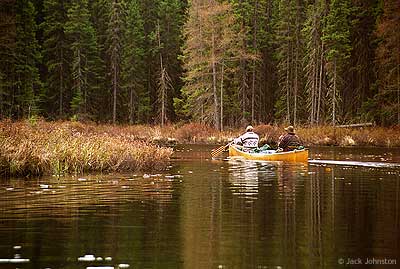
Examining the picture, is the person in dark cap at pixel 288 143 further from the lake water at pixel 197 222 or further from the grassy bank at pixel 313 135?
the grassy bank at pixel 313 135

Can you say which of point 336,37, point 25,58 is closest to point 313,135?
point 336,37

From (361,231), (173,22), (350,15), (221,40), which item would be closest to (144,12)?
(173,22)

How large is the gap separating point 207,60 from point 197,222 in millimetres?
45257

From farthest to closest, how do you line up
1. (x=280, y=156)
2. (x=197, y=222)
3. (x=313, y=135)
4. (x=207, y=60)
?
(x=207, y=60), (x=313, y=135), (x=280, y=156), (x=197, y=222)

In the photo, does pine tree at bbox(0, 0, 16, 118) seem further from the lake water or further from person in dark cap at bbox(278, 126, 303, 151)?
the lake water

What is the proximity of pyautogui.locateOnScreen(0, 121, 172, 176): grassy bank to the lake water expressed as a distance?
115cm

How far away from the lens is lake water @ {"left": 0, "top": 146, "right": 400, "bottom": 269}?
8758 millimetres

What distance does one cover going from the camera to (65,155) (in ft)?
70.1

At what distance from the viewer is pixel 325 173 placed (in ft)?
77.9

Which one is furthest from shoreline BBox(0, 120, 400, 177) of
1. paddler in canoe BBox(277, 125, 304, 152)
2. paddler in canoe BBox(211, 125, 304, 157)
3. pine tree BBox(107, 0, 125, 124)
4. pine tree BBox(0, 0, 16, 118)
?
pine tree BBox(107, 0, 125, 124)

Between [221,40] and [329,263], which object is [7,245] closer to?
[329,263]

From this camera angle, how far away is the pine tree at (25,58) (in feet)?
201
